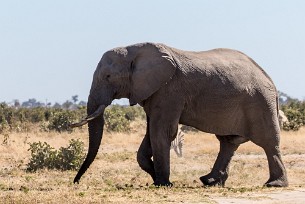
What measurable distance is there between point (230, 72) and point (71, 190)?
417 centimetres

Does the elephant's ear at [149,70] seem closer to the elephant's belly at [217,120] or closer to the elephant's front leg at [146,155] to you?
the elephant's belly at [217,120]

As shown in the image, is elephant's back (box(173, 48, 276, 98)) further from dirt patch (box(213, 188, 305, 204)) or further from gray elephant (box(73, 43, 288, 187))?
dirt patch (box(213, 188, 305, 204))

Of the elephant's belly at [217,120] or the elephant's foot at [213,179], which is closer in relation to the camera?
the elephant's belly at [217,120]

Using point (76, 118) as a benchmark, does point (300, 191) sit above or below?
below

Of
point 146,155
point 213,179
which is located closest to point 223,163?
point 213,179

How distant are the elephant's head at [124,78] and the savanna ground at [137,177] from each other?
120cm

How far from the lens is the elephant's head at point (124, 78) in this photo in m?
15.2

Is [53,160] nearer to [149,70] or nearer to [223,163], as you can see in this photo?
[223,163]

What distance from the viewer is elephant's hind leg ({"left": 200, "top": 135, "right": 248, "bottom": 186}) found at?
54.4 ft

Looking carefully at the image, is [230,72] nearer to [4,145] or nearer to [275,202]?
[275,202]

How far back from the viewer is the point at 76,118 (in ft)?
128

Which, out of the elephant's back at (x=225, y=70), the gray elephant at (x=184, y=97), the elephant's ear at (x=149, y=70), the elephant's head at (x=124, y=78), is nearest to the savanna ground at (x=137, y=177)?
the gray elephant at (x=184, y=97)

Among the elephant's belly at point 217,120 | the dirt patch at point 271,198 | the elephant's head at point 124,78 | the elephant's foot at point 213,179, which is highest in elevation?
the elephant's head at point 124,78

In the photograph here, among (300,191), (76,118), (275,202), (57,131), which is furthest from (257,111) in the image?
(76,118)
